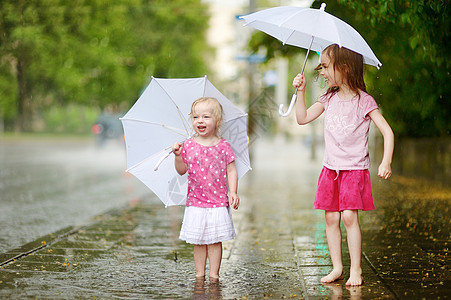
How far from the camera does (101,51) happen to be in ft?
147

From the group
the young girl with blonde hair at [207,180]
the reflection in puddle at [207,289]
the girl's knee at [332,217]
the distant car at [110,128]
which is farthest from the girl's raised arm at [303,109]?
the distant car at [110,128]

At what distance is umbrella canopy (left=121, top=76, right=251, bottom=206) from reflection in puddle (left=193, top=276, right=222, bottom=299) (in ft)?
2.16

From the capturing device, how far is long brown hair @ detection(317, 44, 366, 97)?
5344 millimetres

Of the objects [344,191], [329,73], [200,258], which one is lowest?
[200,258]

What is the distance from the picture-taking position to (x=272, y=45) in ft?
39.2

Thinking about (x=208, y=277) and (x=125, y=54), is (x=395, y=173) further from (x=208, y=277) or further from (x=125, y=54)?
(x=125, y=54)

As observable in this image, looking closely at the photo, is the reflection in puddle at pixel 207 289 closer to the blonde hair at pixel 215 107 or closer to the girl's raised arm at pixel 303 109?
the blonde hair at pixel 215 107

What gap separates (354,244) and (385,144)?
0.75m

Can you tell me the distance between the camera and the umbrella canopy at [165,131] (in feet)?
18.5

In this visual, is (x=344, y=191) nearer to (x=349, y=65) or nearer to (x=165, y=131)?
(x=349, y=65)

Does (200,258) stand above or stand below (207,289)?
above

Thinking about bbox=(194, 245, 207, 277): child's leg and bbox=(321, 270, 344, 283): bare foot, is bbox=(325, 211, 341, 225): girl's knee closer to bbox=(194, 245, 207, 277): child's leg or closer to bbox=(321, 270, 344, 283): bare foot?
bbox=(321, 270, 344, 283): bare foot

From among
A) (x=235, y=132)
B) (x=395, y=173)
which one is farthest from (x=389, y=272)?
(x=395, y=173)

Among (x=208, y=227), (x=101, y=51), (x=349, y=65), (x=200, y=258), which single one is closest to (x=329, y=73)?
(x=349, y=65)
